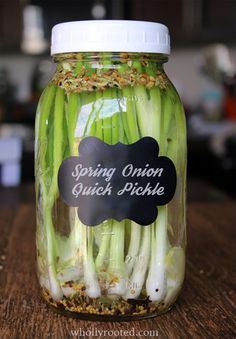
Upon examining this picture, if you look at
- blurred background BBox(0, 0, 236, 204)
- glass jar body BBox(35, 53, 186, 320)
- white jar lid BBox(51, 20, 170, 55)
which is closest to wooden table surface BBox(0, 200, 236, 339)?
glass jar body BBox(35, 53, 186, 320)

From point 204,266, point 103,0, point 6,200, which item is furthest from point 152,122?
point 103,0

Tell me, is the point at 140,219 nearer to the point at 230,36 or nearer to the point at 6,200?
the point at 6,200

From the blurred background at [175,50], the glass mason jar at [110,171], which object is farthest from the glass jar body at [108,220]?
the blurred background at [175,50]

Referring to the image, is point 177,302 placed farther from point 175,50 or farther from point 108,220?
point 175,50

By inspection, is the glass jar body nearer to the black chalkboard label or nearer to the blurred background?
the black chalkboard label

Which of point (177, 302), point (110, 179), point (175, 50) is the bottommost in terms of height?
point (175, 50)

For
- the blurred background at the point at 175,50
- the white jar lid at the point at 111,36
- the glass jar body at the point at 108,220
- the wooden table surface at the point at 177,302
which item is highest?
the white jar lid at the point at 111,36

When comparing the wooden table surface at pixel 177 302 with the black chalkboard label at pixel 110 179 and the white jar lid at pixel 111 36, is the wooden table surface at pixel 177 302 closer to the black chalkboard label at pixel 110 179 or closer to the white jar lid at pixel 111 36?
the black chalkboard label at pixel 110 179

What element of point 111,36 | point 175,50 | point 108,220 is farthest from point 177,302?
point 175,50
